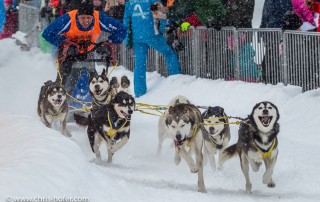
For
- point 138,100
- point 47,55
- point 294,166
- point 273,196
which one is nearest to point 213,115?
point 294,166

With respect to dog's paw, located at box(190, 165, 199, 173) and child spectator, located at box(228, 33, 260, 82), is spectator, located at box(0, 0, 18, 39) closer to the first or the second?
child spectator, located at box(228, 33, 260, 82)

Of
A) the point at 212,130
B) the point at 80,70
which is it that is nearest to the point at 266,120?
the point at 212,130

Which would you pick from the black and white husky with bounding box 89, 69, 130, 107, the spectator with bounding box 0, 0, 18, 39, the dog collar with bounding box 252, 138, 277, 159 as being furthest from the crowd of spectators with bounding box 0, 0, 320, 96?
the spectator with bounding box 0, 0, 18, 39

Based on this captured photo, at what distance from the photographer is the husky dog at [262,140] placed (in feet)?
20.3

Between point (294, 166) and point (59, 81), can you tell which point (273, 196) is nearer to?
point (294, 166)

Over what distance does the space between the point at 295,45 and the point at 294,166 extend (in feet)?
9.06

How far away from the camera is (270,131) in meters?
6.27

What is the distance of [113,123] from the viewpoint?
7.48 m

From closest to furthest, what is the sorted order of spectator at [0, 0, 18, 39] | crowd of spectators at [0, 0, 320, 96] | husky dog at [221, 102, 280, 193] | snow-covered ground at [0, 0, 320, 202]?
1. snow-covered ground at [0, 0, 320, 202]
2. husky dog at [221, 102, 280, 193]
3. crowd of spectators at [0, 0, 320, 96]
4. spectator at [0, 0, 18, 39]

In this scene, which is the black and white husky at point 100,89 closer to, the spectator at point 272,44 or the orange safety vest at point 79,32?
the orange safety vest at point 79,32

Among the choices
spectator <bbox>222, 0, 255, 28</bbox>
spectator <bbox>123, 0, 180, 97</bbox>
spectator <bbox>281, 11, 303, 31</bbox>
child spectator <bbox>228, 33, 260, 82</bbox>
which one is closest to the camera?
spectator <bbox>281, 11, 303, 31</bbox>

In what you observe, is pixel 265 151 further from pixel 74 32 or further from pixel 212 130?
pixel 74 32

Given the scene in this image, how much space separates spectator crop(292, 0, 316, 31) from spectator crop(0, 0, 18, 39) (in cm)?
1155

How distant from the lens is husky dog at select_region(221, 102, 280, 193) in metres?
6.20
